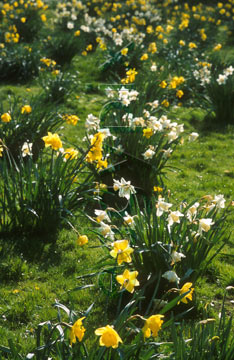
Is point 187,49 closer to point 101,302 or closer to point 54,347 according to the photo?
point 101,302

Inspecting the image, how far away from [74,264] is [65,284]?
268 millimetres

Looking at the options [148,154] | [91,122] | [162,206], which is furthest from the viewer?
[91,122]

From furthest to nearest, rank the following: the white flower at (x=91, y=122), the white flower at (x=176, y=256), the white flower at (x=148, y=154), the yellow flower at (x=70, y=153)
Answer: the white flower at (x=91, y=122)
the white flower at (x=148, y=154)
the yellow flower at (x=70, y=153)
the white flower at (x=176, y=256)

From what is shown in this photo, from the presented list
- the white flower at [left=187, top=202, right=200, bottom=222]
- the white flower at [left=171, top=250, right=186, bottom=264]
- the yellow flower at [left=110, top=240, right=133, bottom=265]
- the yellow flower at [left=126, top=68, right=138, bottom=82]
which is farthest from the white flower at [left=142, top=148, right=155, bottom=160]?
the yellow flower at [left=110, top=240, right=133, bottom=265]

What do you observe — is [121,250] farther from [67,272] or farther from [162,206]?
[67,272]

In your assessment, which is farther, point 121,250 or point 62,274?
point 62,274

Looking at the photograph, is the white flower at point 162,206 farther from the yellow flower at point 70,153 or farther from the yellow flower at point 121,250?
the yellow flower at point 70,153

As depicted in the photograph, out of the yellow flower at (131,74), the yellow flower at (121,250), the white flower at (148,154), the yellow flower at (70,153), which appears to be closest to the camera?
the yellow flower at (121,250)

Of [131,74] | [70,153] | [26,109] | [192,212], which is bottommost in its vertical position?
[192,212]

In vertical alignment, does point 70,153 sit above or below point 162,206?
above

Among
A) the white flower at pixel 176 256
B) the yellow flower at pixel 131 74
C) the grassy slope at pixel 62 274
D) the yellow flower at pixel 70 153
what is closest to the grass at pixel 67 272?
the grassy slope at pixel 62 274

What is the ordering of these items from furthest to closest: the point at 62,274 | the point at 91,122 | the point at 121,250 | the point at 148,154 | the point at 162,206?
the point at 91,122 < the point at 148,154 < the point at 62,274 < the point at 162,206 < the point at 121,250

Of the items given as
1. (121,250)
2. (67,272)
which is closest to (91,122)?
(67,272)

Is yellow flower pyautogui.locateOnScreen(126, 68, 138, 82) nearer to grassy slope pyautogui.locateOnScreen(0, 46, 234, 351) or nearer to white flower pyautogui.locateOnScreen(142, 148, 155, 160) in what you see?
grassy slope pyautogui.locateOnScreen(0, 46, 234, 351)
